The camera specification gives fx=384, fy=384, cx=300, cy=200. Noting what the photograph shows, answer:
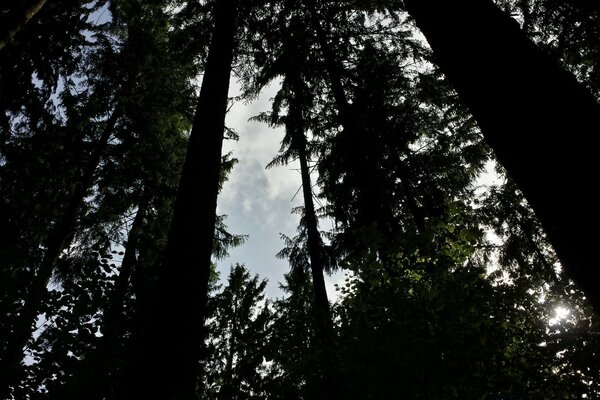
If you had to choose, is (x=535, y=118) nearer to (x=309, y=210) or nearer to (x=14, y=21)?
(x=14, y=21)

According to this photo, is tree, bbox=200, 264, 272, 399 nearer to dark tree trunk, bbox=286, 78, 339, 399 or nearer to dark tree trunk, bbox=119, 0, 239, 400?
dark tree trunk, bbox=119, 0, 239, 400

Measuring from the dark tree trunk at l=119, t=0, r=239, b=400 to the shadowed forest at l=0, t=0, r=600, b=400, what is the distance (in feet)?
0.05

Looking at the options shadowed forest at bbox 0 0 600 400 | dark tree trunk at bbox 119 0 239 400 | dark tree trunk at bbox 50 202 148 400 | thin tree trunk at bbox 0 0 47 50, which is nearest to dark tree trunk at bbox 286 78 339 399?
shadowed forest at bbox 0 0 600 400

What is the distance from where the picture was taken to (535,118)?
146 cm

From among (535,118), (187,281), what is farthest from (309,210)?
(535,118)

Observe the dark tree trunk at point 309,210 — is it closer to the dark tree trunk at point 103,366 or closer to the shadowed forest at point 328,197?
the shadowed forest at point 328,197

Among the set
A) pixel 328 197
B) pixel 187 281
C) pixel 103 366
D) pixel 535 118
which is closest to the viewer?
pixel 535 118

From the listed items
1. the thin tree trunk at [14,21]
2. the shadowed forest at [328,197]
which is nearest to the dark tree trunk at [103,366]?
the shadowed forest at [328,197]

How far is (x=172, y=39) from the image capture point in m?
7.60

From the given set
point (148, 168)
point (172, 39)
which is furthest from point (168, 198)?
point (172, 39)

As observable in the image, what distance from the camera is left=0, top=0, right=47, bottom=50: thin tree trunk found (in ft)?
15.9

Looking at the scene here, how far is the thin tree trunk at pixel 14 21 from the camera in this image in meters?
4.86

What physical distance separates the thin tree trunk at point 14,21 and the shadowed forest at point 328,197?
0.03 meters

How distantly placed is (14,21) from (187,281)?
4.43m
